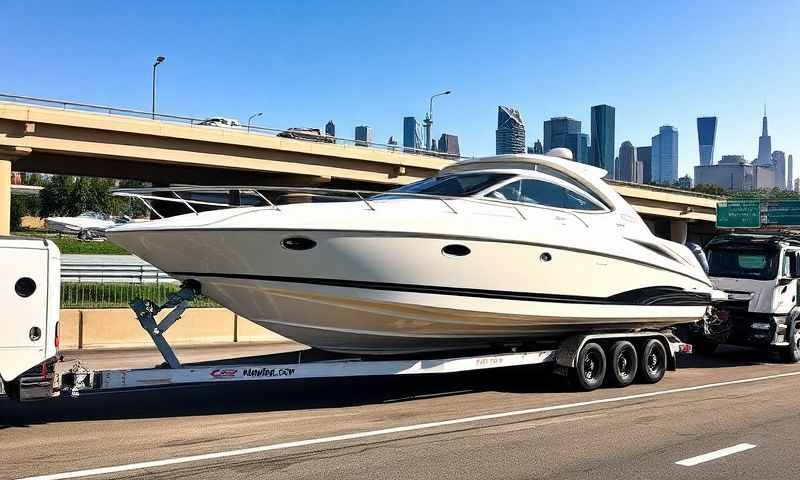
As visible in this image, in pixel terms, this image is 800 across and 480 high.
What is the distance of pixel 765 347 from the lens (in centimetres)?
1259

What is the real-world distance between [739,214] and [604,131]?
12330 centimetres

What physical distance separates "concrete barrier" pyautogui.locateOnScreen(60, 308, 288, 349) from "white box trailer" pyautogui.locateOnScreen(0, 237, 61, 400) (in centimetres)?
797

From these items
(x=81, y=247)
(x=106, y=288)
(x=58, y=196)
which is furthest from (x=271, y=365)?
(x=58, y=196)

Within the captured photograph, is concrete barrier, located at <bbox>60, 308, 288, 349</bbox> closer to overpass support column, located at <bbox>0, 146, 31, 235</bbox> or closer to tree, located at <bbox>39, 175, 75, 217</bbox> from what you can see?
overpass support column, located at <bbox>0, 146, 31, 235</bbox>

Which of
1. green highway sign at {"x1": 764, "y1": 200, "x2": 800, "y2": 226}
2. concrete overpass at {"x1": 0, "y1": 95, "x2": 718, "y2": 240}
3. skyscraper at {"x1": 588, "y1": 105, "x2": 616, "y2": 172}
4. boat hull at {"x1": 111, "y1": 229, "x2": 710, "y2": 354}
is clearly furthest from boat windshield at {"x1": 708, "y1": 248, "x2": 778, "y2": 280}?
skyscraper at {"x1": 588, "y1": 105, "x2": 616, "y2": 172}

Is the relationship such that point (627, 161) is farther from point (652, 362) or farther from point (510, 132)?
point (652, 362)

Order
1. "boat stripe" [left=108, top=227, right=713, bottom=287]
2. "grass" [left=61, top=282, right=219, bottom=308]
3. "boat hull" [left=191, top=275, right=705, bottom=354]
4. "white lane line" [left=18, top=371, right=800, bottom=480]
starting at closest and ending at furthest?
"white lane line" [left=18, top=371, right=800, bottom=480], "boat stripe" [left=108, top=227, right=713, bottom=287], "boat hull" [left=191, top=275, right=705, bottom=354], "grass" [left=61, top=282, right=219, bottom=308]

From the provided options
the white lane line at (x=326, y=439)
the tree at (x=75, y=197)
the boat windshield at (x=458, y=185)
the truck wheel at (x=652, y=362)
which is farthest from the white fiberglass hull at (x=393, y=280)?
the tree at (x=75, y=197)

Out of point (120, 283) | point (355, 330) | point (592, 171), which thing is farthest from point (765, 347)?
point (120, 283)

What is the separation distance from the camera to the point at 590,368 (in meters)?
9.48

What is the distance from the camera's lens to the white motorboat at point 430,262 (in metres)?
7.10

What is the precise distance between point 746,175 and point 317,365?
209 metres

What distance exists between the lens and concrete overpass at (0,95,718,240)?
2448 centimetres

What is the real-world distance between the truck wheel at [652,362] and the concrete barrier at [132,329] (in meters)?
7.60
